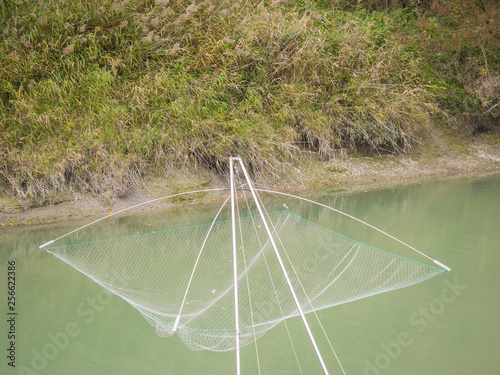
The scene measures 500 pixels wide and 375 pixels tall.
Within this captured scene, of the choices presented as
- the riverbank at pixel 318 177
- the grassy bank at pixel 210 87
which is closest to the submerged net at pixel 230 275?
the riverbank at pixel 318 177

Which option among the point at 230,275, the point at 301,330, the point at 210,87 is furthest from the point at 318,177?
the point at 301,330

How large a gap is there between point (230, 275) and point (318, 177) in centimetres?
498

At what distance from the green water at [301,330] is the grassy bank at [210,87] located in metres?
2.24

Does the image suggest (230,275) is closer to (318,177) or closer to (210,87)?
(210,87)

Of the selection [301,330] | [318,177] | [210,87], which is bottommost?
[318,177]

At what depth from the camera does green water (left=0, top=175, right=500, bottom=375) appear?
3594mm

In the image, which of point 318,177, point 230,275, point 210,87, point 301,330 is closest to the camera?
point 301,330

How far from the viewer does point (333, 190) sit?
351 inches

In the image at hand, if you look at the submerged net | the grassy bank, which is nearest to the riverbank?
the grassy bank

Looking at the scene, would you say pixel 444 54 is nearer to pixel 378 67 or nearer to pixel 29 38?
pixel 378 67

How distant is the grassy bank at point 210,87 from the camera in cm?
761

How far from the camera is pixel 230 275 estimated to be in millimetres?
4672

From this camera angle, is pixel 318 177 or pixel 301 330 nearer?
pixel 301 330

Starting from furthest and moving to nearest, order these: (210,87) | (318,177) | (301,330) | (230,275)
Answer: (318,177) < (210,87) < (230,275) < (301,330)
